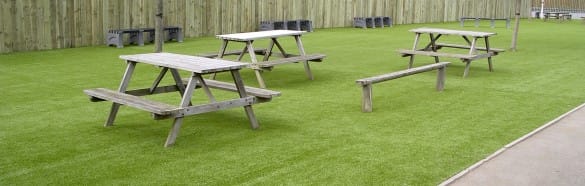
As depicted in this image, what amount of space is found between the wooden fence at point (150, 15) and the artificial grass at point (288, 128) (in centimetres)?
164

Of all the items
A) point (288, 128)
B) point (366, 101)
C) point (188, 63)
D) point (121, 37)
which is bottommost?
point (288, 128)

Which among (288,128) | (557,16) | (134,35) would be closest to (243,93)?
(288,128)

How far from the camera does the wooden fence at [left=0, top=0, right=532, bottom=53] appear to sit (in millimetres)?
13328

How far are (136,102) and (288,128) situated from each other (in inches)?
60.1

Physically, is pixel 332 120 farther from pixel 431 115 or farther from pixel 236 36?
pixel 236 36

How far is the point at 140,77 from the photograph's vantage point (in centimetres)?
1024

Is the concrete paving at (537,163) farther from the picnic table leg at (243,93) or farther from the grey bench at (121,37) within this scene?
the grey bench at (121,37)

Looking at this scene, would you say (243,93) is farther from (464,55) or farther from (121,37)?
(121,37)

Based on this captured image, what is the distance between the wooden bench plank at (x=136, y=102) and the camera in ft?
18.6

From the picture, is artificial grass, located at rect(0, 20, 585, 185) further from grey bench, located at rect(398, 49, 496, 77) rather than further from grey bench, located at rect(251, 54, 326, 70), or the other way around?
grey bench, located at rect(251, 54, 326, 70)

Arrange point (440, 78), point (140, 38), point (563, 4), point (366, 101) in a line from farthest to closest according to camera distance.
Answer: point (563, 4)
point (140, 38)
point (440, 78)
point (366, 101)

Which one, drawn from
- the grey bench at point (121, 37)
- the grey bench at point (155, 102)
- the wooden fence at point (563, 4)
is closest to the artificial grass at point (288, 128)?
the grey bench at point (155, 102)

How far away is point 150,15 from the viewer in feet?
52.9

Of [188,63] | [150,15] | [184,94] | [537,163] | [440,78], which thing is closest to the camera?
[537,163]
